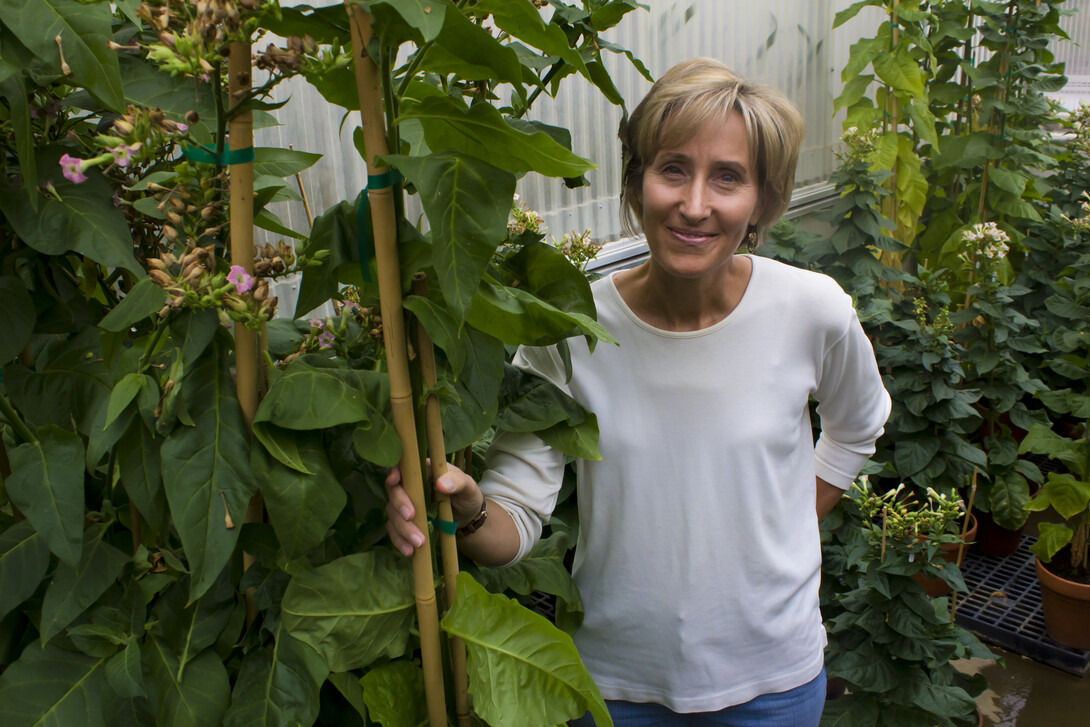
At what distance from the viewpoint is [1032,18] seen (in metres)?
3.39

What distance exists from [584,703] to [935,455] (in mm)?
2090

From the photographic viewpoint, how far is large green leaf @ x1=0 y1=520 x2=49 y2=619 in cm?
82

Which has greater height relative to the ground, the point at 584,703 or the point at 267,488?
the point at 267,488

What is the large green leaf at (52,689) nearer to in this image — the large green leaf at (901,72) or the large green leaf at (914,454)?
the large green leaf at (914,454)

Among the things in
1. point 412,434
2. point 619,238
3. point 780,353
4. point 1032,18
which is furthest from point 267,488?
point 1032,18

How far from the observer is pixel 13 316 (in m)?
0.83

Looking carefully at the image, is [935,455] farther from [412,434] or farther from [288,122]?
[412,434]

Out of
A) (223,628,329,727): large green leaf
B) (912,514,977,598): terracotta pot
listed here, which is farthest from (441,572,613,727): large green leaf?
(912,514,977,598): terracotta pot

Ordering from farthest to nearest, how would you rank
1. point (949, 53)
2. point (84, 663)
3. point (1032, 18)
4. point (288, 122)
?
point (949, 53), point (1032, 18), point (288, 122), point (84, 663)

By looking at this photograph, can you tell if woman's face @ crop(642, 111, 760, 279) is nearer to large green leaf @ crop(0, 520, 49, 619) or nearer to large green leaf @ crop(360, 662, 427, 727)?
large green leaf @ crop(360, 662, 427, 727)

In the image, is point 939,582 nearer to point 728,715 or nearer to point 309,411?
point 728,715

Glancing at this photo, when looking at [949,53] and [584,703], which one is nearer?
[584,703]

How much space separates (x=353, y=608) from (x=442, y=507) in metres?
0.13

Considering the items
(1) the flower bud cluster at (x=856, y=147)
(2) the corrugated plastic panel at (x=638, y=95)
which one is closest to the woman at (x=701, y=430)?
(2) the corrugated plastic panel at (x=638, y=95)
